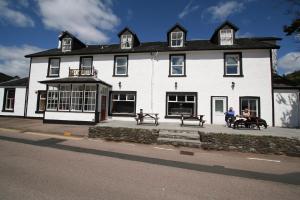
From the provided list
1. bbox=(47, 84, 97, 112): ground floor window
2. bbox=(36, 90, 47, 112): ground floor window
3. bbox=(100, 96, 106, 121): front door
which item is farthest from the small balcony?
bbox=(36, 90, 47, 112): ground floor window

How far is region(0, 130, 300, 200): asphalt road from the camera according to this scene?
13.6 feet

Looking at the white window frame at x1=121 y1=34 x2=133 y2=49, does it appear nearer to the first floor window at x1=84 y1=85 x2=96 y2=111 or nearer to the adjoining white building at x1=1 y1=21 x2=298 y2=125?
the adjoining white building at x1=1 y1=21 x2=298 y2=125

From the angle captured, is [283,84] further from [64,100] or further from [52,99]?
[52,99]

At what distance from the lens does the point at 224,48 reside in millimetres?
15648

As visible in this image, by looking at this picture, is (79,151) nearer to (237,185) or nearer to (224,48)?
(237,185)

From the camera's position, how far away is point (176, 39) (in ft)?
57.2

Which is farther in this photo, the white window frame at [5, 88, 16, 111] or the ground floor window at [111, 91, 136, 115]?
the white window frame at [5, 88, 16, 111]

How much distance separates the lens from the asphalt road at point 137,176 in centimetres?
413

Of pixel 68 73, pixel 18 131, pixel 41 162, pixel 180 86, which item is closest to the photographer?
pixel 41 162

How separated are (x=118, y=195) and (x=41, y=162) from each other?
3625 millimetres

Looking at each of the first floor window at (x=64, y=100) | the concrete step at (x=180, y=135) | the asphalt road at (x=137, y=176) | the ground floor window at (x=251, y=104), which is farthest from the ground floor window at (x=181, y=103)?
the first floor window at (x=64, y=100)

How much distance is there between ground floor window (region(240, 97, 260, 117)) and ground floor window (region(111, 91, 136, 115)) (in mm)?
9074

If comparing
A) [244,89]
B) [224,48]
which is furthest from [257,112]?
[224,48]

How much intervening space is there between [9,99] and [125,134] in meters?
→ 16.6
